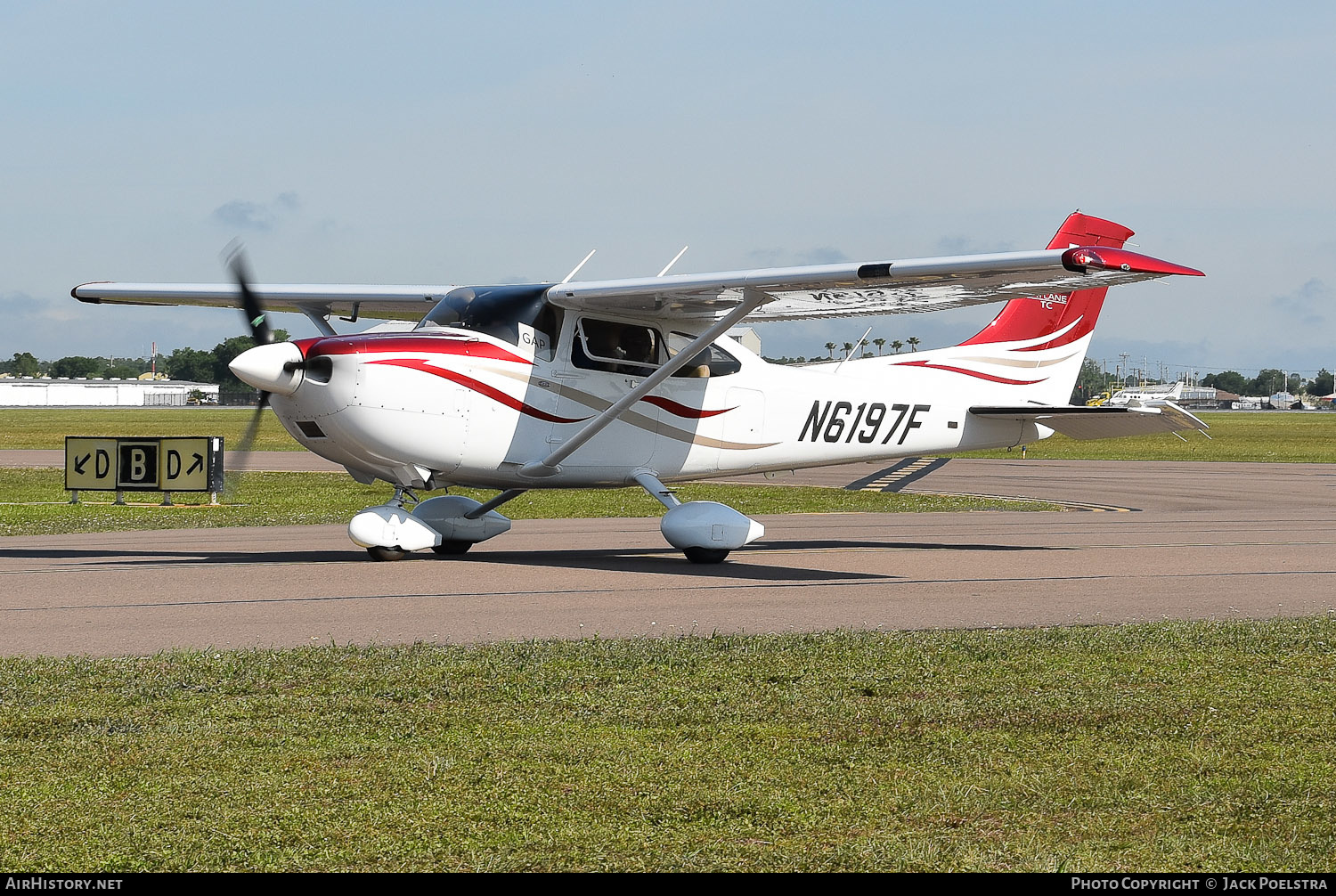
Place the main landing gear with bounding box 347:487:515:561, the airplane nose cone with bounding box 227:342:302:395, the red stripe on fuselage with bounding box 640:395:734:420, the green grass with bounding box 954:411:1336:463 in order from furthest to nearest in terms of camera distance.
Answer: the green grass with bounding box 954:411:1336:463, the red stripe on fuselage with bounding box 640:395:734:420, the main landing gear with bounding box 347:487:515:561, the airplane nose cone with bounding box 227:342:302:395

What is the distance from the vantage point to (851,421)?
53.6ft

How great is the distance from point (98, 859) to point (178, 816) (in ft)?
1.49

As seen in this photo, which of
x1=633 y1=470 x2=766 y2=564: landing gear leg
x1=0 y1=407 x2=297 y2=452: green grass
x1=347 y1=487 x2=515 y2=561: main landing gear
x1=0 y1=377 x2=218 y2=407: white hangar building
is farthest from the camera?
x1=0 y1=377 x2=218 y2=407: white hangar building

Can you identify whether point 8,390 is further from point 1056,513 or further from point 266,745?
point 266,745

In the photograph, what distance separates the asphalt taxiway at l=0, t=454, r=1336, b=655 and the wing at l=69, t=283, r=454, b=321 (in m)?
2.91

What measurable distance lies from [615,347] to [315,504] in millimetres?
10577

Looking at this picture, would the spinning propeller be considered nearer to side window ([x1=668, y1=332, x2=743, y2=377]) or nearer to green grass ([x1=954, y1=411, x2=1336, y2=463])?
side window ([x1=668, y1=332, x2=743, y2=377])

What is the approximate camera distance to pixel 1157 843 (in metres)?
4.52

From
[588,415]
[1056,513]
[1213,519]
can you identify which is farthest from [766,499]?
[588,415]

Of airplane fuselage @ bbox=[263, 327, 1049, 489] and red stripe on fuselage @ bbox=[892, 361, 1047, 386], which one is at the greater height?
red stripe on fuselage @ bbox=[892, 361, 1047, 386]

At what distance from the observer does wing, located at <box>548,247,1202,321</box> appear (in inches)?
446

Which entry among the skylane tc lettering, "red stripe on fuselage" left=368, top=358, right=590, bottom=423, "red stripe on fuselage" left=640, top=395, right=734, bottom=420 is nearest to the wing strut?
"red stripe on fuselage" left=368, top=358, right=590, bottom=423

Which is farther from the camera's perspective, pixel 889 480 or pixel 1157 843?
pixel 889 480

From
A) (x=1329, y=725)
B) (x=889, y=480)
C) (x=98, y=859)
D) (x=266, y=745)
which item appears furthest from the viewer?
(x=889, y=480)
